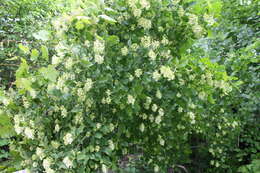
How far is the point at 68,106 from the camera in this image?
117 cm

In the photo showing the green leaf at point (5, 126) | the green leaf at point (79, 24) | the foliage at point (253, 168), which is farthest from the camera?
the foliage at point (253, 168)

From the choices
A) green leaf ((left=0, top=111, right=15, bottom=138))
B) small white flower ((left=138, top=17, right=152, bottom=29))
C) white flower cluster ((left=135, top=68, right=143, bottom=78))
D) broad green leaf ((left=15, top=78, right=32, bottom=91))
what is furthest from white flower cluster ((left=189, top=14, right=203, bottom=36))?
green leaf ((left=0, top=111, right=15, bottom=138))

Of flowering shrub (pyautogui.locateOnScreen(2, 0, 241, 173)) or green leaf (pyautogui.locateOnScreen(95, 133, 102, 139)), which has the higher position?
flowering shrub (pyautogui.locateOnScreen(2, 0, 241, 173))

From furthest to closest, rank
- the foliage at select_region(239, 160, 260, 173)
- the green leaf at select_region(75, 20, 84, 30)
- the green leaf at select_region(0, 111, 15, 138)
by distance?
the foliage at select_region(239, 160, 260, 173)
the green leaf at select_region(0, 111, 15, 138)
the green leaf at select_region(75, 20, 84, 30)

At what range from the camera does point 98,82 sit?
109 centimetres

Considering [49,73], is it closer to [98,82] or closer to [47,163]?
[98,82]

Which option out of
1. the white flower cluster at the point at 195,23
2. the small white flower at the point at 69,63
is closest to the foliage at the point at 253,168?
the white flower cluster at the point at 195,23

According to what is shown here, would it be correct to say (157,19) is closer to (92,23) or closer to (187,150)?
(92,23)

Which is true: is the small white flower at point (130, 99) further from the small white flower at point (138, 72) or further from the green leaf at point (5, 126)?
the green leaf at point (5, 126)

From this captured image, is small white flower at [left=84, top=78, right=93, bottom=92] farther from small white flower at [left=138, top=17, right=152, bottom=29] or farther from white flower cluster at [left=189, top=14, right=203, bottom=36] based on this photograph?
white flower cluster at [left=189, top=14, right=203, bottom=36]

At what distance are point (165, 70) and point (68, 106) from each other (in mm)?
494

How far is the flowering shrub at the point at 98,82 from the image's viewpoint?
108 centimetres

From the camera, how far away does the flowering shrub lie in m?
1.08

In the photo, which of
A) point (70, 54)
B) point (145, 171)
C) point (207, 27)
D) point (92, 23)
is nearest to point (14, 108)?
point (70, 54)
